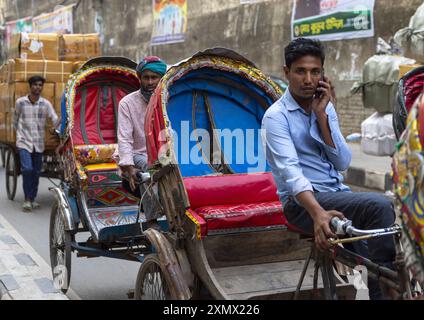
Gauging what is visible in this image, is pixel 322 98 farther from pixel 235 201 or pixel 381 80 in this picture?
pixel 381 80

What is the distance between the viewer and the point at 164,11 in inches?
887

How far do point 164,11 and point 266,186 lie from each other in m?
19.3

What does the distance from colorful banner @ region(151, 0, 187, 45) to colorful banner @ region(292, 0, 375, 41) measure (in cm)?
638

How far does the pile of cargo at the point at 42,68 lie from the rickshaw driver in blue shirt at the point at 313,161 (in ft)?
20.3

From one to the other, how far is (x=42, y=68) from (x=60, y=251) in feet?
15.0

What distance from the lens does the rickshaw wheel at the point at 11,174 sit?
30.7 feet

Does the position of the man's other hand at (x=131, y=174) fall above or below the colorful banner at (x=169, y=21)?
below

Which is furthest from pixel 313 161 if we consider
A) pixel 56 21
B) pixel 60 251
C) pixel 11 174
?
pixel 56 21

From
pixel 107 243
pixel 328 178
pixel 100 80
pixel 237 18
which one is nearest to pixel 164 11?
pixel 237 18

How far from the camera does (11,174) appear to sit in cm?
952

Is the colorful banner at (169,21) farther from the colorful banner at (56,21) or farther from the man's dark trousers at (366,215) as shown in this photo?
the man's dark trousers at (366,215)

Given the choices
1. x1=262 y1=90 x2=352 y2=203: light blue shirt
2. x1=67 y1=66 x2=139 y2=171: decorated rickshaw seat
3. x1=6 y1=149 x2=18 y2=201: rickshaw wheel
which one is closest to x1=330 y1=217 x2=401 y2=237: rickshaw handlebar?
x1=262 y1=90 x2=352 y2=203: light blue shirt

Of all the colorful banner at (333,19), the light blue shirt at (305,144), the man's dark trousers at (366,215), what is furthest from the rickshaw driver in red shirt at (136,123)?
the colorful banner at (333,19)

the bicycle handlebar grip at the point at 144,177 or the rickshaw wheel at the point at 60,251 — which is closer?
the bicycle handlebar grip at the point at 144,177
